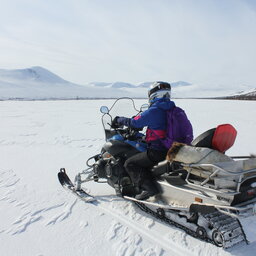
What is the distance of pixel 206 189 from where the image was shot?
97.6 inches

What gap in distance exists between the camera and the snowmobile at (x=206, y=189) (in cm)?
227

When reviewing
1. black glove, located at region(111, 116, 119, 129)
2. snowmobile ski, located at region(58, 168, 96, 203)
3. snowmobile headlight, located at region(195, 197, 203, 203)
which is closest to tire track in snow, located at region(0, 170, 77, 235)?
snowmobile ski, located at region(58, 168, 96, 203)

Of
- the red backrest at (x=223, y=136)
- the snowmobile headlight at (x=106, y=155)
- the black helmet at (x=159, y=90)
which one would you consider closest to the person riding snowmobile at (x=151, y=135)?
the black helmet at (x=159, y=90)

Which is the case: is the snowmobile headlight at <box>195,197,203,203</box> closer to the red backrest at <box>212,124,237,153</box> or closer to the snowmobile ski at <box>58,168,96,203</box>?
the red backrest at <box>212,124,237,153</box>

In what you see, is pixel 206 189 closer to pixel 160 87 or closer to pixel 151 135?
pixel 151 135

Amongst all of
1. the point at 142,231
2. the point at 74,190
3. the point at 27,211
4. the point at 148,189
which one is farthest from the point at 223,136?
the point at 27,211

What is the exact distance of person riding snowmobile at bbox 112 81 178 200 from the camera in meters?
3.01

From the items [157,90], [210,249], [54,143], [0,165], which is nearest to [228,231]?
[210,249]

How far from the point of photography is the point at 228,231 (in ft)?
8.12

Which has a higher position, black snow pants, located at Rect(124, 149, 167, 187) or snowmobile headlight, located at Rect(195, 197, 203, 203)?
black snow pants, located at Rect(124, 149, 167, 187)

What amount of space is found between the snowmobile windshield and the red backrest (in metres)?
1.61

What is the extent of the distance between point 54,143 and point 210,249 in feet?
19.3

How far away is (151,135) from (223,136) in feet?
3.02

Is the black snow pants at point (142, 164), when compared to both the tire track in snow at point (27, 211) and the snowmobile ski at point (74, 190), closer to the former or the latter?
the snowmobile ski at point (74, 190)
